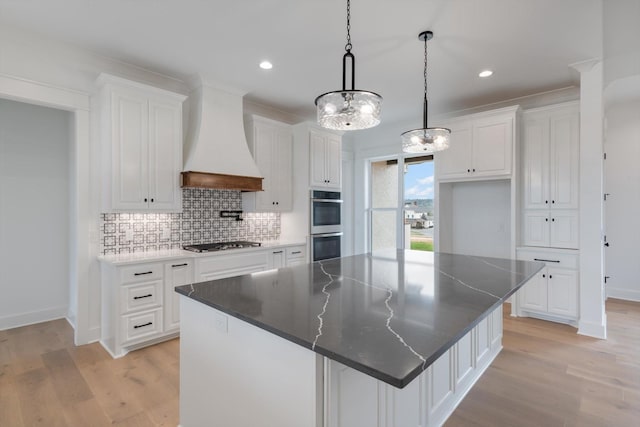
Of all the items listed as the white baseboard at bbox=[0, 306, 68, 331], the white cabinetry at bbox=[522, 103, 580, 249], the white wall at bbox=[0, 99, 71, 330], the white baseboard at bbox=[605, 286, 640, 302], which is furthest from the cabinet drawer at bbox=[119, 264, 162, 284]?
the white baseboard at bbox=[605, 286, 640, 302]

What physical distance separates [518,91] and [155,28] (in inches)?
160

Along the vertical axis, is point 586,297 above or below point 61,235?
below

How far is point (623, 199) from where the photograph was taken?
4457 mm

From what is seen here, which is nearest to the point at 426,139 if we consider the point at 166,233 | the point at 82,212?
the point at 166,233

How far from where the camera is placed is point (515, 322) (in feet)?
12.0

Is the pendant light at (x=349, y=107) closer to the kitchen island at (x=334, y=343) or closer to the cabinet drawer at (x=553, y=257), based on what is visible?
the kitchen island at (x=334, y=343)

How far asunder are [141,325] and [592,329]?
4.42m

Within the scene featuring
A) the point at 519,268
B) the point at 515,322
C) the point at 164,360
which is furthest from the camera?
the point at 515,322

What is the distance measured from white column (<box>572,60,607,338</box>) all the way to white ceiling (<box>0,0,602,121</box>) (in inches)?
12.2

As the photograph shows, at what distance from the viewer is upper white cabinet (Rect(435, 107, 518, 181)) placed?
3795mm

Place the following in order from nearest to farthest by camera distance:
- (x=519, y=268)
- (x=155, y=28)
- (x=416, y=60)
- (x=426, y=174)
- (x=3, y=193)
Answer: (x=519, y=268), (x=155, y=28), (x=416, y=60), (x=3, y=193), (x=426, y=174)

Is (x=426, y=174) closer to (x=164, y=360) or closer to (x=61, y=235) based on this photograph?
(x=164, y=360)

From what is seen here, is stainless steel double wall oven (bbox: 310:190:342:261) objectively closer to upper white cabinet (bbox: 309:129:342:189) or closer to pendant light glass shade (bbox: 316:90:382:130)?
upper white cabinet (bbox: 309:129:342:189)

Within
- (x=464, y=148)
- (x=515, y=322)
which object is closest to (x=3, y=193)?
(x=464, y=148)
